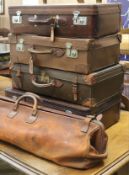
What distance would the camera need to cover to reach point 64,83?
1.46 metres

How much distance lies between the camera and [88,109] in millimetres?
1403

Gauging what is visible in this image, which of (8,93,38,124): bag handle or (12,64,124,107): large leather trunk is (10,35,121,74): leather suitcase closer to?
(12,64,124,107): large leather trunk

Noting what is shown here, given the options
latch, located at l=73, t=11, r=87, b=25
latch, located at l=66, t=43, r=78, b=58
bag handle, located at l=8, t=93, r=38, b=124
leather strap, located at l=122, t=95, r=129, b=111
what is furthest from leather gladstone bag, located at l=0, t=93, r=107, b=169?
leather strap, located at l=122, t=95, r=129, b=111

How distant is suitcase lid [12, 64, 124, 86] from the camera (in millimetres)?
1373

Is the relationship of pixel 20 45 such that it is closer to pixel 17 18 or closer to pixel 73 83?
pixel 17 18

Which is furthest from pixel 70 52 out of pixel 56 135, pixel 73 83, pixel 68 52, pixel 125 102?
pixel 125 102

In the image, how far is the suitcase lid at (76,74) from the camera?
1373mm

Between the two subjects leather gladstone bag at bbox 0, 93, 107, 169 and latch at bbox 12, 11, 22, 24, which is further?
latch at bbox 12, 11, 22, 24

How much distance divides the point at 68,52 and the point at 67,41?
5cm

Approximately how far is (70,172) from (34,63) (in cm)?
59

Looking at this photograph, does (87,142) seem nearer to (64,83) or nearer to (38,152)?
(38,152)

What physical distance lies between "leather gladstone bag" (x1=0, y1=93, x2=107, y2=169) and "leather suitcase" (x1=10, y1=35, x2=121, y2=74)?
0.22 metres

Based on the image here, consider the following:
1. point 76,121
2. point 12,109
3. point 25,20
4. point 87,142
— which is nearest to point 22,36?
point 25,20

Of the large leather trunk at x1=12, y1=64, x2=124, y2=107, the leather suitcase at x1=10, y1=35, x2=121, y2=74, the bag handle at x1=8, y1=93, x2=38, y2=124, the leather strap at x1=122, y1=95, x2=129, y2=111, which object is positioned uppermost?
the leather suitcase at x1=10, y1=35, x2=121, y2=74
